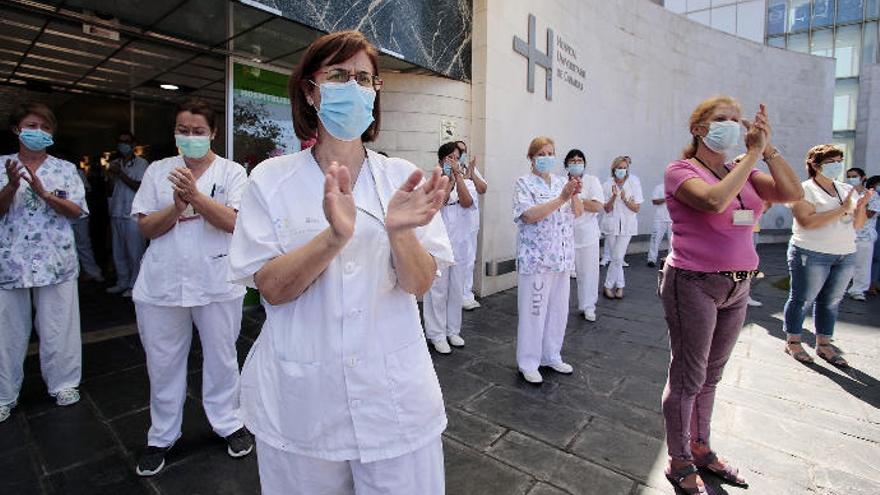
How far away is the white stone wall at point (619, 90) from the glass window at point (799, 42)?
1019cm

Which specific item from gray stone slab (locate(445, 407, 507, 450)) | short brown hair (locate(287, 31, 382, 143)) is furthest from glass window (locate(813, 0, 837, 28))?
short brown hair (locate(287, 31, 382, 143))

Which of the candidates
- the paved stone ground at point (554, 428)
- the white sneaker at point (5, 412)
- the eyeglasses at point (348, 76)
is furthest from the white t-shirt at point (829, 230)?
the white sneaker at point (5, 412)

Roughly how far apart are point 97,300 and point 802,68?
63.8ft

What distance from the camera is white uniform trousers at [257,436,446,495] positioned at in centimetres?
129

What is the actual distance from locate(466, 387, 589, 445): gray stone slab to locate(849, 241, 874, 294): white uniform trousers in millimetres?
6708

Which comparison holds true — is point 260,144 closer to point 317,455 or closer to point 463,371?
point 463,371

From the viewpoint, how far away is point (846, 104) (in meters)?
20.6

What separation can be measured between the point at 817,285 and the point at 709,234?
296 centimetres

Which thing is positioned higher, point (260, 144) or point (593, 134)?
point (593, 134)

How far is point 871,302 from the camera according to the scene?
23.0 feet

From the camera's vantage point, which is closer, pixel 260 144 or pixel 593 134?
pixel 260 144

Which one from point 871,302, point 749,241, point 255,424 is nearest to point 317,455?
point 255,424

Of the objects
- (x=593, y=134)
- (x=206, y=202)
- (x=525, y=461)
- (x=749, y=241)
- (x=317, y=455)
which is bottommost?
(x=525, y=461)

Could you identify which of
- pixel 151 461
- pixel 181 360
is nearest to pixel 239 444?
pixel 151 461
